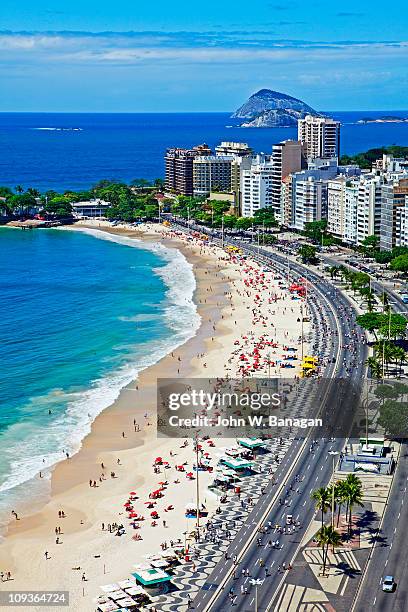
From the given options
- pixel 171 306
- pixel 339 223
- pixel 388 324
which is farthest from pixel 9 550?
pixel 339 223

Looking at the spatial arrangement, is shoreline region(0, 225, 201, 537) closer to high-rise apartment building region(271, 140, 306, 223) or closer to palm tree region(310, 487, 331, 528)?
palm tree region(310, 487, 331, 528)

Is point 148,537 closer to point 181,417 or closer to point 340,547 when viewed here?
point 340,547

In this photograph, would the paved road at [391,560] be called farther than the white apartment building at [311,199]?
A: No

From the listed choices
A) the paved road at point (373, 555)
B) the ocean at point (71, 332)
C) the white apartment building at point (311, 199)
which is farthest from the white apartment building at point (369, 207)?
the paved road at point (373, 555)

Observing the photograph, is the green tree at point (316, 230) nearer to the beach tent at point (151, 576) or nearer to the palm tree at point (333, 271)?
the palm tree at point (333, 271)

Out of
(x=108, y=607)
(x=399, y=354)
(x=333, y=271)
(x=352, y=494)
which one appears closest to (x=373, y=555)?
(x=352, y=494)

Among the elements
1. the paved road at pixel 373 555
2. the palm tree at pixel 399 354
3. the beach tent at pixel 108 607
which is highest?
the palm tree at pixel 399 354

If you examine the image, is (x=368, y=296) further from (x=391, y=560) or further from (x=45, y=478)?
(x=391, y=560)
